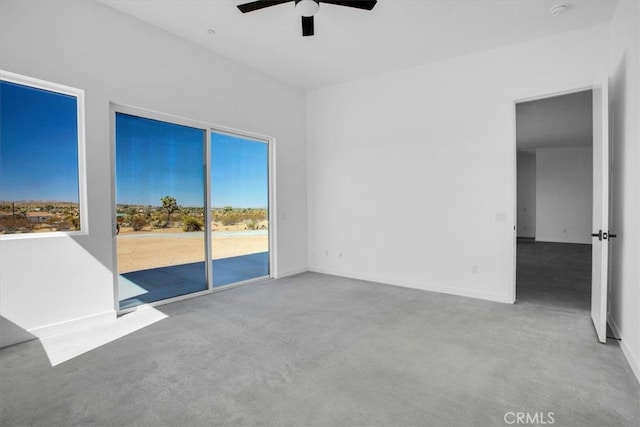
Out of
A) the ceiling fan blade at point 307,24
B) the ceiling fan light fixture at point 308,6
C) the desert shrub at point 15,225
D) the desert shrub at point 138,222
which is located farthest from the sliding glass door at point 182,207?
the ceiling fan light fixture at point 308,6

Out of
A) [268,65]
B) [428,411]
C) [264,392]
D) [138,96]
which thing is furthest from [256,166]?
[428,411]

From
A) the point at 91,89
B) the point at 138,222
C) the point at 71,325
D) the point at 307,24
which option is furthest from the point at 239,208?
the point at 307,24

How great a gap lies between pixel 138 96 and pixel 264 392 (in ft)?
10.8

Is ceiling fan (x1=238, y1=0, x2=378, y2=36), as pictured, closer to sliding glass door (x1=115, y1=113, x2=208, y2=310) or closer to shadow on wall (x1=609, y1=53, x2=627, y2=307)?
sliding glass door (x1=115, y1=113, x2=208, y2=310)

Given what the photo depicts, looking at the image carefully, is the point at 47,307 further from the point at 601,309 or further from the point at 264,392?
the point at 601,309

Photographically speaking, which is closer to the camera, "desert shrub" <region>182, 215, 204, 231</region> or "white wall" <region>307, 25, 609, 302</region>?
"white wall" <region>307, 25, 609, 302</region>

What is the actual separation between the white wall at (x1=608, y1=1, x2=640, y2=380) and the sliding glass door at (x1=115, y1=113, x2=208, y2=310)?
432cm

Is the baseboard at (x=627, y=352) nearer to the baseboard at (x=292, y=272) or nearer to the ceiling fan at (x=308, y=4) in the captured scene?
the ceiling fan at (x=308, y=4)

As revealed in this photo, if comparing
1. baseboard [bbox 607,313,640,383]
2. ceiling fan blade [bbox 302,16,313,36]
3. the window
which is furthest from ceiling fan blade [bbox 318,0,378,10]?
baseboard [bbox 607,313,640,383]

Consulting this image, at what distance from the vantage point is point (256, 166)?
5.19m

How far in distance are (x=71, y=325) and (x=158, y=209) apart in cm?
144

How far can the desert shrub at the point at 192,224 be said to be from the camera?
418cm

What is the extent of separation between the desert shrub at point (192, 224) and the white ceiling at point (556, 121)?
18.1ft

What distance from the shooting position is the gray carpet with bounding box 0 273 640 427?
187cm
